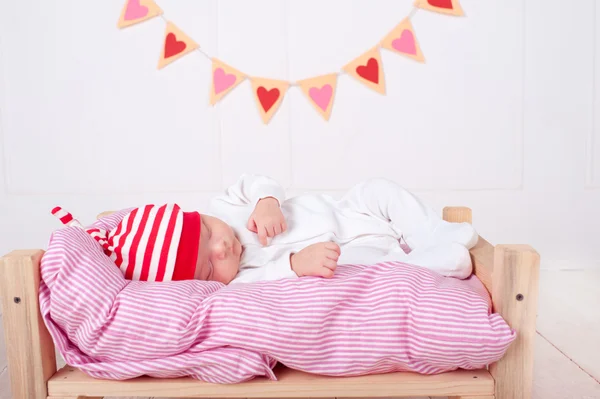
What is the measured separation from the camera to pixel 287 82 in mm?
2209

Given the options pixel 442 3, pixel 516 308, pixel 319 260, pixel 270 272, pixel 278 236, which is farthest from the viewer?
pixel 442 3

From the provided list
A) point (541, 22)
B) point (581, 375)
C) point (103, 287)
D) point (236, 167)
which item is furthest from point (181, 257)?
point (541, 22)

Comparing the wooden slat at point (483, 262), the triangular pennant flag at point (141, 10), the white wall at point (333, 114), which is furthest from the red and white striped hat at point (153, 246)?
the triangular pennant flag at point (141, 10)

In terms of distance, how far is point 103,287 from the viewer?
0.94m

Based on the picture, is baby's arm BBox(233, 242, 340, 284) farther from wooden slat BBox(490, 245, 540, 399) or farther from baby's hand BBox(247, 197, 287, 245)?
wooden slat BBox(490, 245, 540, 399)

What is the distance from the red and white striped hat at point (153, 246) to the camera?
43.5 inches

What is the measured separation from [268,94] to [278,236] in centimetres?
98

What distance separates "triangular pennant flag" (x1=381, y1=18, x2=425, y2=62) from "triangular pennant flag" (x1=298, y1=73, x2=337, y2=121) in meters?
0.22

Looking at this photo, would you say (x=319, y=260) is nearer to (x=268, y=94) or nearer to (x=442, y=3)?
(x=268, y=94)

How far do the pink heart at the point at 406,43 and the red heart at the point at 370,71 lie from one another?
9 centimetres

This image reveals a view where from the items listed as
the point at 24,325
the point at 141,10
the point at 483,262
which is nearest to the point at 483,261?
the point at 483,262

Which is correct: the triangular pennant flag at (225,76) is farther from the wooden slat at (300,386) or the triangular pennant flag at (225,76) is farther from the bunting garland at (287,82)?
the wooden slat at (300,386)

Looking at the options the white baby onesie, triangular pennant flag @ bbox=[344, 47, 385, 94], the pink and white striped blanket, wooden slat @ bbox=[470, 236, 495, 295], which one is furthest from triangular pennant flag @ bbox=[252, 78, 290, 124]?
the pink and white striped blanket

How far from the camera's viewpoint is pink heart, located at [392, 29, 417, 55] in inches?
85.6
